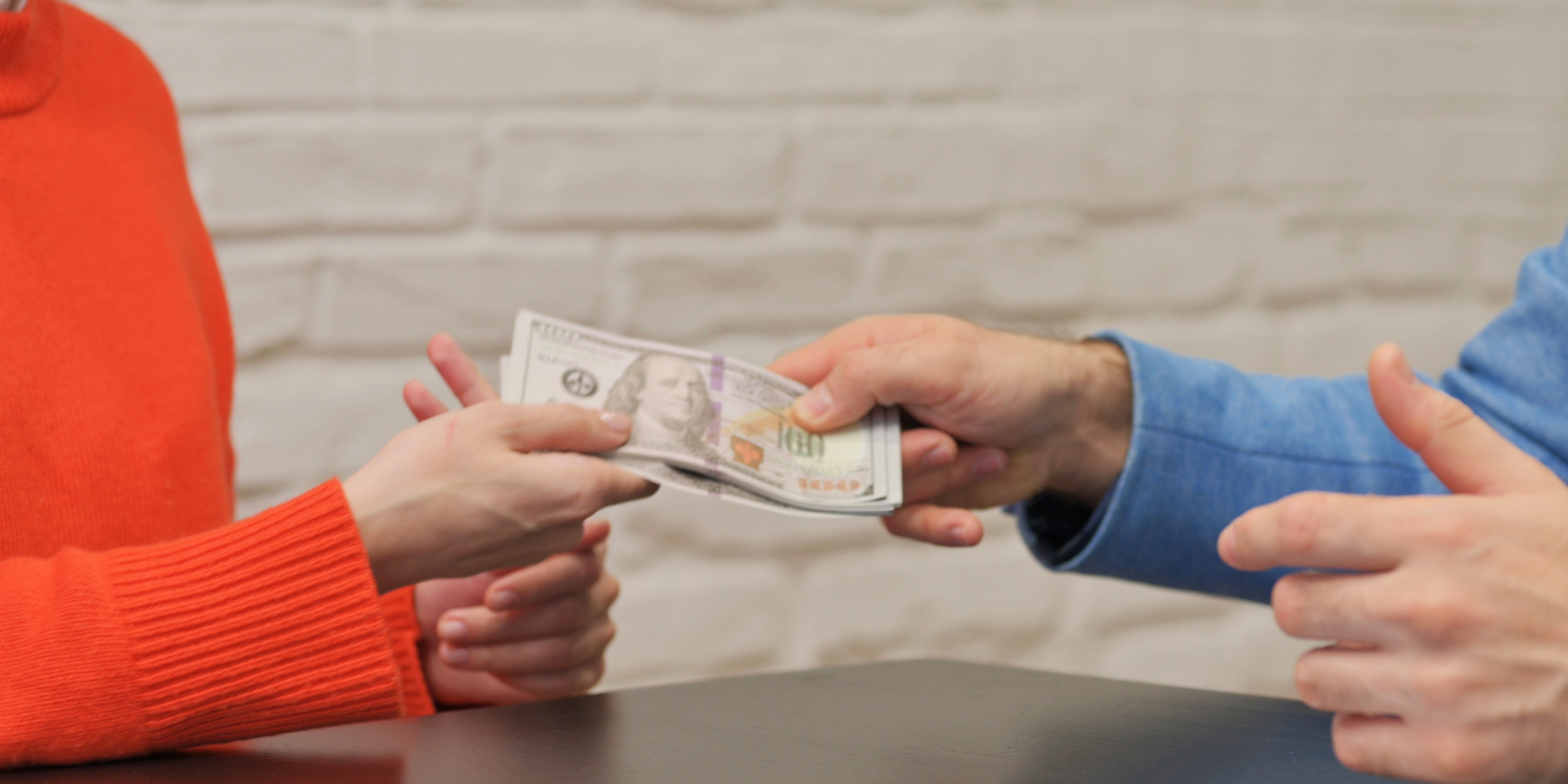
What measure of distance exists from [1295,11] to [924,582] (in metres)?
0.86

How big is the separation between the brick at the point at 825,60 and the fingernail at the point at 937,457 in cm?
49

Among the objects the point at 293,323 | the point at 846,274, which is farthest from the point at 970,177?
the point at 293,323

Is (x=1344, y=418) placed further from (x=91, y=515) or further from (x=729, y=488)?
(x=91, y=515)

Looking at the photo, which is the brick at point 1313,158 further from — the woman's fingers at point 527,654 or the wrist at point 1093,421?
the woman's fingers at point 527,654

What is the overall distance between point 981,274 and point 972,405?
459 millimetres

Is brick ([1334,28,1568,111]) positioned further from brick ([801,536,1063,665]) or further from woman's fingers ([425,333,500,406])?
woman's fingers ([425,333,500,406])

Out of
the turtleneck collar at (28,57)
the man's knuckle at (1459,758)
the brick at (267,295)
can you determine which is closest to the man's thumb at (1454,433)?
the man's knuckle at (1459,758)

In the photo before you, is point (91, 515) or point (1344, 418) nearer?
point (91, 515)

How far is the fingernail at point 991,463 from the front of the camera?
1.00 meters

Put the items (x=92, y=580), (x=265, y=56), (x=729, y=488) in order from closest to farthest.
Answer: (x=92, y=580), (x=729, y=488), (x=265, y=56)

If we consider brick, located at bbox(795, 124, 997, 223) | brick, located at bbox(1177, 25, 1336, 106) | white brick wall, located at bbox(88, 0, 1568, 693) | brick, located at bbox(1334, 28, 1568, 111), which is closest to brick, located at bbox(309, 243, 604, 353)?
white brick wall, located at bbox(88, 0, 1568, 693)

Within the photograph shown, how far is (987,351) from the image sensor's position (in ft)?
3.17

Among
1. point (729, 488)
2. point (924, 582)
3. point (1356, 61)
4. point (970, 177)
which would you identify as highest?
point (1356, 61)

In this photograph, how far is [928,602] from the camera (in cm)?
142
